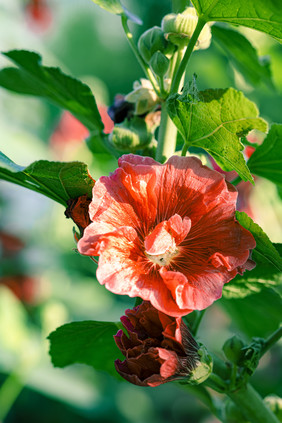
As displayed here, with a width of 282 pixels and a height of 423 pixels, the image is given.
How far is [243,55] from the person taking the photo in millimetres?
1081

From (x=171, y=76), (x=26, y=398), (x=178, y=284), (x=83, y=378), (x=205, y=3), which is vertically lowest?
(x=26, y=398)

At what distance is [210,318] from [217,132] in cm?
329

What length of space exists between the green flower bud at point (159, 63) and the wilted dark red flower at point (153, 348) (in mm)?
355

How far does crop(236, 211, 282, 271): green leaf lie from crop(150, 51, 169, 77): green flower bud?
0.26 m

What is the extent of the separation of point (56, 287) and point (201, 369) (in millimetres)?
1964

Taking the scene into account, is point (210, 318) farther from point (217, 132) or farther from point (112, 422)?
point (217, 132)

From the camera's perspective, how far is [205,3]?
0.71 m

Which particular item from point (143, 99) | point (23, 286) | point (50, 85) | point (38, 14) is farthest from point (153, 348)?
point (38, 14)

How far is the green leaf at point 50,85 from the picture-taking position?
0.91 m

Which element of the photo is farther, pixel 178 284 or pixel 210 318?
pixel 210 318

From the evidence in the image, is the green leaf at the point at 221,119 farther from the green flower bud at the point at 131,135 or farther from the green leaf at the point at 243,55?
the green leaf at the point at 243,55

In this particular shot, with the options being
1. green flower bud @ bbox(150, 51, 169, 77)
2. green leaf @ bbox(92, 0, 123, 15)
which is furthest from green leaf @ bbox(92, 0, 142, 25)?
green flower bud @ bbox(150, 51, 169, 77)

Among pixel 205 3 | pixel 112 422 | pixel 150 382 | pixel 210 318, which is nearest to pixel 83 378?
pixel 112 422

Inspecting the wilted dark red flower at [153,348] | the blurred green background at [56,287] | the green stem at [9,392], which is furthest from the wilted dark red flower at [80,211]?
the green stem at [9,392]
